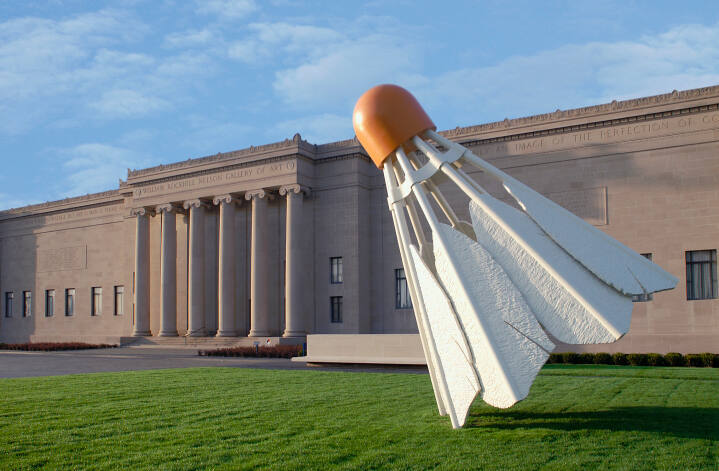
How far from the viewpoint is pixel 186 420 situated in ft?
29.4

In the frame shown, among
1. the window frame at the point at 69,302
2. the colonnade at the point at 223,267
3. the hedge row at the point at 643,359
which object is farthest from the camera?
the window frame at the point at 69,302

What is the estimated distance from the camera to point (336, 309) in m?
32.3

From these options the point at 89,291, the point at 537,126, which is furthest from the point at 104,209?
the point at 537,126

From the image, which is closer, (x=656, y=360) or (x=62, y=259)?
(x=656, y=360)

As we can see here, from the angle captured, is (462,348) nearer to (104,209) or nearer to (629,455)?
(629,455)

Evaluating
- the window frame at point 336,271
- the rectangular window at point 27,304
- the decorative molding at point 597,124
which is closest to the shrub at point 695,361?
the decorative molding at point 597,124

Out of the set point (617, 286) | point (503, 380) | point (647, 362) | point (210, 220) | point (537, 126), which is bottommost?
point (647, 362)

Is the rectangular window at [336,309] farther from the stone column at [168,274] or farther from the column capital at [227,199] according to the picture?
the stone column at [168,274]

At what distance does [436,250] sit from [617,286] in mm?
1999

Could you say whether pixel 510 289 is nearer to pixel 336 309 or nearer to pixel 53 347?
pixel 336 309

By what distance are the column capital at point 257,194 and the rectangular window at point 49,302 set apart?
20.2 m

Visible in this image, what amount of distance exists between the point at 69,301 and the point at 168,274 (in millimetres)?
12279

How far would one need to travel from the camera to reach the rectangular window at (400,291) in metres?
31.3

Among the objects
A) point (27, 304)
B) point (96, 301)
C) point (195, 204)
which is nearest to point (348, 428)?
point (195, 204)
